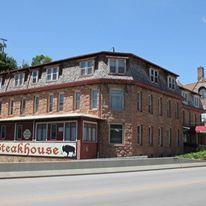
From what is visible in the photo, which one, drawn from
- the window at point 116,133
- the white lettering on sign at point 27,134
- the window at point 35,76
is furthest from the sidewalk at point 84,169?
the window at point 35,76

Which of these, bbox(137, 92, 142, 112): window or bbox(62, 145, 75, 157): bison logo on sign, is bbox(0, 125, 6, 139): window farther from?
bbox(137, 92, 142, 112): window

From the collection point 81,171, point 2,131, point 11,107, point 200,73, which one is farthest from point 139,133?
point 200,73

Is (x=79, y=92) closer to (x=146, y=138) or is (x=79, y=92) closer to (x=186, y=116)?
(x=146, y=138)

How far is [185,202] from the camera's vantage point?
946 centimetres

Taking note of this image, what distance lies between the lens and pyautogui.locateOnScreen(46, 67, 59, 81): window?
114 ft

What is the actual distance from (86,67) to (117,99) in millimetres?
4258

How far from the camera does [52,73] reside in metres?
35.2

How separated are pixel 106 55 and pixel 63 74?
526 cm

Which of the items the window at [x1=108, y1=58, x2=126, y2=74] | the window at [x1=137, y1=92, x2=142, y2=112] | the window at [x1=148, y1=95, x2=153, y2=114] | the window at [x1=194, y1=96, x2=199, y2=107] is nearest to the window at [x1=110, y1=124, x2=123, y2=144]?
the window at [x1=137, y1=92, x2=142, y2=112]

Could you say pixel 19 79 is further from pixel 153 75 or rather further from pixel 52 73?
pixel 153 75

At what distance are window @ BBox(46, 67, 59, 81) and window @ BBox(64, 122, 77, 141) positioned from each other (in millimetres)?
7002

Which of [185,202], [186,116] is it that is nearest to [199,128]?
[186,116]

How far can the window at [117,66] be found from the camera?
3116cm

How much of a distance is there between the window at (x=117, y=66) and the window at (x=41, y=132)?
7.78m
